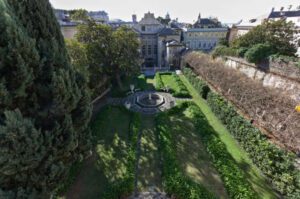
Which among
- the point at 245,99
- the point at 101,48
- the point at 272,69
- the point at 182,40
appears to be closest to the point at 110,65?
the point at 101,48

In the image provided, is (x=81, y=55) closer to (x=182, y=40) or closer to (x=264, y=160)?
(x=264, y=160)

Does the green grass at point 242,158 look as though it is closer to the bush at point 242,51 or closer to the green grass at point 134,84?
the bush at point 242,51

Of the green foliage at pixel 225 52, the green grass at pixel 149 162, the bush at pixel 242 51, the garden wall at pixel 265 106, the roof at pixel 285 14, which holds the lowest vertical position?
the green grass at pixel 149 162

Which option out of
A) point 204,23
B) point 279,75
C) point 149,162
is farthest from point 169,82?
point 204,23

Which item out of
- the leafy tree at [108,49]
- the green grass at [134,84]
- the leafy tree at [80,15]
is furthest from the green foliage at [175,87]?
the leafy tree at [80,15]

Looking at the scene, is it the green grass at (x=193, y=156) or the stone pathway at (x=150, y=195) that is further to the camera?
the green grass at (x=193, y=156)

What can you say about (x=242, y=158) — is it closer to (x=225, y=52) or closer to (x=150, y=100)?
(x=150, y=100)

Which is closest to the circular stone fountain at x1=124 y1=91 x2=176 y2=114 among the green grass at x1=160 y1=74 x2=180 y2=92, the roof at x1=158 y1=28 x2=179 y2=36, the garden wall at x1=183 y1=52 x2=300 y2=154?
the green grass at x1=160 y1=74 x2=180 y2=92
